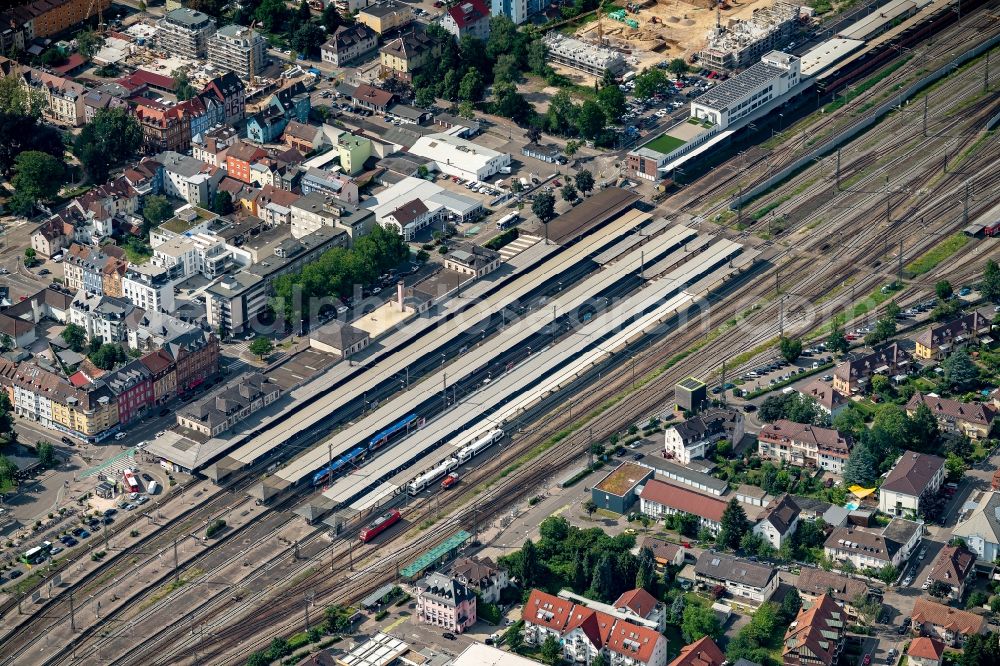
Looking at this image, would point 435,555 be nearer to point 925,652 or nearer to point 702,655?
point 702,655

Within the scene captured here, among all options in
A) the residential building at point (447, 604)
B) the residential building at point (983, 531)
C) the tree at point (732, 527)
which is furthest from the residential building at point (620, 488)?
the residential building at point (983, 531)

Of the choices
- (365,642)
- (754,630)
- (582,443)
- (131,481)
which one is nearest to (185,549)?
(131,481)

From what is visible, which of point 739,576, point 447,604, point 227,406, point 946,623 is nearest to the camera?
point 946,623

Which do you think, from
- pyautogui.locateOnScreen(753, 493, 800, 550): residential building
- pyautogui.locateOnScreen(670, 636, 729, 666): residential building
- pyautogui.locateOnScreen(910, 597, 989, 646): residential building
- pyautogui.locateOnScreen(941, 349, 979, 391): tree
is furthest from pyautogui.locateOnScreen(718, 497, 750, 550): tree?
pyautogui.locateOnScreen(941, 349, 979, 391): tree

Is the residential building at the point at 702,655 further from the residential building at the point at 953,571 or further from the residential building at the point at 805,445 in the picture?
the residential building at the point at 805,445

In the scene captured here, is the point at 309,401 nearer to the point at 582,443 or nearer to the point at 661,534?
the point at 582,443

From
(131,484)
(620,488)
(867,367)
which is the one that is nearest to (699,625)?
(620,488)

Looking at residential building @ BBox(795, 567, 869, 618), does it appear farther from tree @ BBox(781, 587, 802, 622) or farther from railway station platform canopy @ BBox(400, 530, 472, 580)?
railway station platform canopy @ BBox(400, 530, 472, 580)
